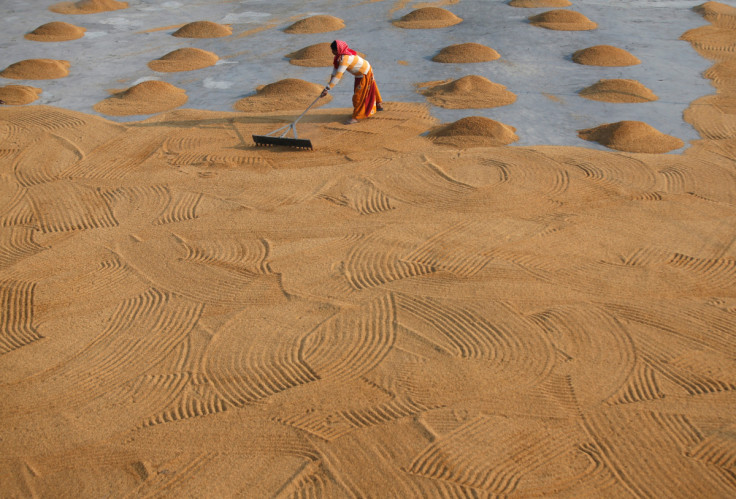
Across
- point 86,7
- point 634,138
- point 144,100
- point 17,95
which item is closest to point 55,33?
point 86,7

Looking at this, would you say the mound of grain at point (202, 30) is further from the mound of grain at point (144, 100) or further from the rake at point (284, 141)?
the rake at point (284, 141)

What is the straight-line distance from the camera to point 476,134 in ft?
29.2

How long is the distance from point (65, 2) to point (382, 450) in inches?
689

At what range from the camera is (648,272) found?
19.6 ft

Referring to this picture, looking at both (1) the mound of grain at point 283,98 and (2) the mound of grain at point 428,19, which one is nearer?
(1) the mound of grain at point 283,98

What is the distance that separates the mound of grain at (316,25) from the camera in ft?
46.9

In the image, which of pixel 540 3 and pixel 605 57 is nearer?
pixel 605 57

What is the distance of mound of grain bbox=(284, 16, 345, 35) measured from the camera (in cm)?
1429

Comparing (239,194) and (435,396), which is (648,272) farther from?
(239,194)

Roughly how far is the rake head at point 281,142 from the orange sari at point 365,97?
131 centimetres

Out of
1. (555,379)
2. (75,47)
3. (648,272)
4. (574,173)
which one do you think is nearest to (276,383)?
(555,379)

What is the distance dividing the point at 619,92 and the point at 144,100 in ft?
26.6

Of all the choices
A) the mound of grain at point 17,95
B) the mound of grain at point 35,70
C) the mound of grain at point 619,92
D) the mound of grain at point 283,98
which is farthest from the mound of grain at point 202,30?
the mound of grain at point 619,92

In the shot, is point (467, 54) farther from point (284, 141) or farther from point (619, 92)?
point (284, 141)
